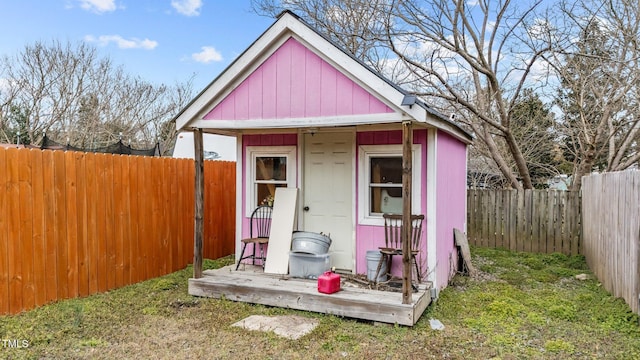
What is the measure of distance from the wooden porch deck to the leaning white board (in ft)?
0.67

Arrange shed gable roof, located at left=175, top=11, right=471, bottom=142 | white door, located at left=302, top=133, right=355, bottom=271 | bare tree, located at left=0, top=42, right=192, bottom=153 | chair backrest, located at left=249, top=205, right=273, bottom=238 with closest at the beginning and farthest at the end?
shed gable roof, located at left=175, top=11, right=471, bottom=142
white door, located at left=302, top=133, right=355, bottom=271
chair backrest, located at left=249, top=205, right=273, bottom=238
bare tree, located at left=0, top=42, right=192, bottom=153

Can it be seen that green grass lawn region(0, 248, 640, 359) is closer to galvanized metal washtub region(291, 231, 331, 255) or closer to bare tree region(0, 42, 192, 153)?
galvanized metal washtub region(291, 231, 331, 255)

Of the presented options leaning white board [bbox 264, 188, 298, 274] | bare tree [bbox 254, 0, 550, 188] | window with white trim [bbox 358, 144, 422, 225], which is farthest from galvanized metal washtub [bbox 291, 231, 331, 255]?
bare tree [bbox 254, 0, 550, 188]

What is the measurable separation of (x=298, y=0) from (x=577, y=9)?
267 inches

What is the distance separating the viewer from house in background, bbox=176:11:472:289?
482 cm

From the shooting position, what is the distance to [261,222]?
21.2 feet

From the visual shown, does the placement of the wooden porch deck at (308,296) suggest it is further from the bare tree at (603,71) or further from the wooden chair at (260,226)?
the bare tree at (603,71)

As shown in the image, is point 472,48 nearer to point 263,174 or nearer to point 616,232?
point 616,232

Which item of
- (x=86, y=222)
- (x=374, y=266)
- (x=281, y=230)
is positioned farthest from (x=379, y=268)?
(x=86, y=222)

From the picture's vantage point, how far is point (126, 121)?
18250 mm

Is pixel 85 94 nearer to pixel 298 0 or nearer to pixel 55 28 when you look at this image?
pixel 55 28

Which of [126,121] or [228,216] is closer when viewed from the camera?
[228,216]

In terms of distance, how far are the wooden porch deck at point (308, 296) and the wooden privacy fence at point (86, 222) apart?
119 centimetres

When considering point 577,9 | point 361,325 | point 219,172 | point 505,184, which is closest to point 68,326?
point 361,325
